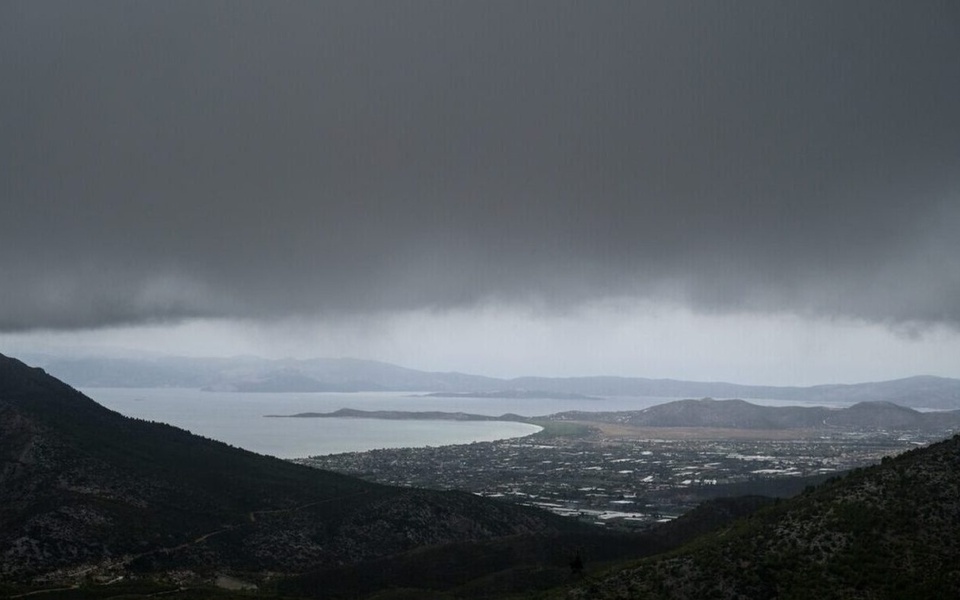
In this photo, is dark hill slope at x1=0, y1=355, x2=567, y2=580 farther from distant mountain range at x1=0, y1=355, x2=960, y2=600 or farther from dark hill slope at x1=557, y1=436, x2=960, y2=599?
dark hill slope at x1=557, y1=436, x2=960, y2=599

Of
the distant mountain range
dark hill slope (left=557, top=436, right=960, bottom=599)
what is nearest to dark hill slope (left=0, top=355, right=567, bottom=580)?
the distant mountain range

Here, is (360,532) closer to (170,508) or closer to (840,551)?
(170,508)

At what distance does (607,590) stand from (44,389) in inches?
5482

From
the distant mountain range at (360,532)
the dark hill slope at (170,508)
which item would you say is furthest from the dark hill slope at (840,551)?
A: the dark hill slope at (170,508)

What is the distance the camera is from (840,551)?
53.5 m

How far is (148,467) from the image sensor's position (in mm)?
123438

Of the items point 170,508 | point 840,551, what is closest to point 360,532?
point 170,508

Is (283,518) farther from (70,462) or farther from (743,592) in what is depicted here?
(743,592)

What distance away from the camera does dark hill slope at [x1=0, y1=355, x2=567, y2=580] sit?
92231 mm

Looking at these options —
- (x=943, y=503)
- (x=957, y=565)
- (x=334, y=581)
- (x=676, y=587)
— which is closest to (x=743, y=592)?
(x=676, y=587)

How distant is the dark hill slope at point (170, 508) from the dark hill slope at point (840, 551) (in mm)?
57617

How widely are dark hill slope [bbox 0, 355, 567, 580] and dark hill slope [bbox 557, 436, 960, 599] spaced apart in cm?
5762

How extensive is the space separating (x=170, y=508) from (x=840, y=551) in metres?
92.5

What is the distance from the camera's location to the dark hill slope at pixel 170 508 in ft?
303
